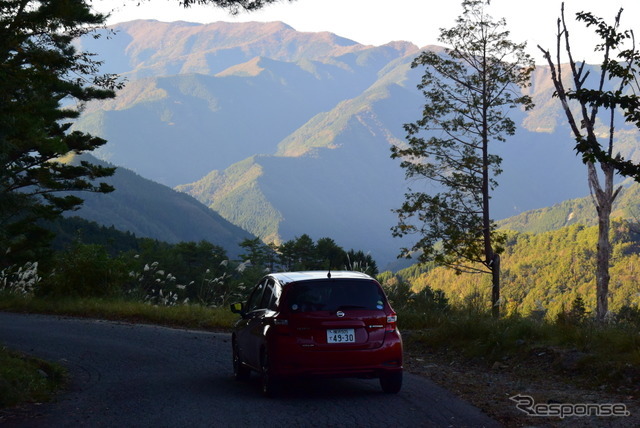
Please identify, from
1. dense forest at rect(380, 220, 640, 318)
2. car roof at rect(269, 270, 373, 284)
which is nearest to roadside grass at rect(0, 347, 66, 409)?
car roof at rect(269, 270, 373, 284)

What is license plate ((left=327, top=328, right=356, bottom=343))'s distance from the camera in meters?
8.55

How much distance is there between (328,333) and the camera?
855cm

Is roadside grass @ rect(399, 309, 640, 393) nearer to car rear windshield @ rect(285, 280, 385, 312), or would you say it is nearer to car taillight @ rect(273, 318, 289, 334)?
car rear windshield @ rect(285, 280, 385, 312)

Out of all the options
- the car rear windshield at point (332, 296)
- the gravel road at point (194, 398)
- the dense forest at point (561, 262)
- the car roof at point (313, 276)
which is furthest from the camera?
the dense forest at point (561, 262)

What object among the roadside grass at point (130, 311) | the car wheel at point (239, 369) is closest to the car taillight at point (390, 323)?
the car wheel at point (239, 369)

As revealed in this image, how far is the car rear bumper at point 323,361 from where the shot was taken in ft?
27.8

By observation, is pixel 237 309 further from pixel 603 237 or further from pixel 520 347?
pixel 603 237

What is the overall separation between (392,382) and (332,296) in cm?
126

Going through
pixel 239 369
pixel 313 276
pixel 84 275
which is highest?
pixel 84 275

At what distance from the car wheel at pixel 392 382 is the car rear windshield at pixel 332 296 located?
82cm

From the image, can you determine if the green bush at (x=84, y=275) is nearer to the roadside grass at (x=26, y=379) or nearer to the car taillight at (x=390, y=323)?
the roadside grass at (x=26, y=379)

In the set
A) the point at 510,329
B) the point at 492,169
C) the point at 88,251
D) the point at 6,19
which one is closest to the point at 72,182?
the point at 88,251

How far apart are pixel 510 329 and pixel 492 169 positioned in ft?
62.7

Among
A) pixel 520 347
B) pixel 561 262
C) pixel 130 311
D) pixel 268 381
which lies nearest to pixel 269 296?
pixel 268 381
